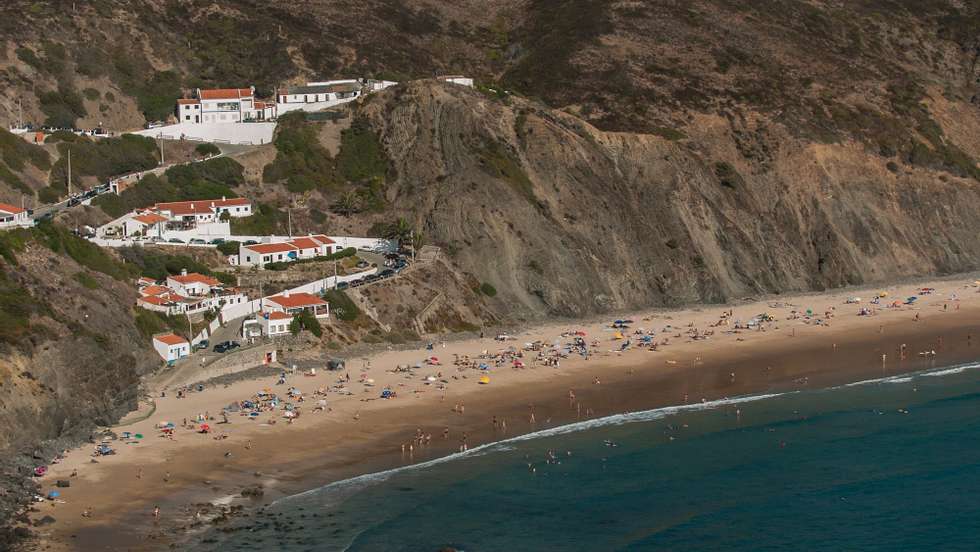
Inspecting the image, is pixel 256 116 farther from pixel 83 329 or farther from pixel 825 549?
pixel 825 549

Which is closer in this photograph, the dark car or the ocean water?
the ocean water

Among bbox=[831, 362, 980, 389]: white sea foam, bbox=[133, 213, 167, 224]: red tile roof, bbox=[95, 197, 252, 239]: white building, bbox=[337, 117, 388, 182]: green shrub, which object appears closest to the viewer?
bbox=[831, 362, 980, 389]: white sea foam

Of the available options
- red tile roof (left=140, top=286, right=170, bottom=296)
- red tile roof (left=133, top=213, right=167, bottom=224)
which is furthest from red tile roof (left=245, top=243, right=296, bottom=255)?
red tile roof (left=140, top=286, right=170, bottom=296)

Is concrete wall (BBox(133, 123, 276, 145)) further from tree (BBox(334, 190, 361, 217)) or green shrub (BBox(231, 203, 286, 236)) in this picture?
green shrub (BBox(231, 203, 286, 236))

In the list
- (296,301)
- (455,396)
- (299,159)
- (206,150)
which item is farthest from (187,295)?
(206,150)

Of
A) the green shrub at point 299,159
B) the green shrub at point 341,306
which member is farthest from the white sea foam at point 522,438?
the green shrub at point 299,159

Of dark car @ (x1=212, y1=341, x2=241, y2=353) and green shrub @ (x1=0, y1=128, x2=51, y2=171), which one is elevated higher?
green shrub @ (x1=0, y1=128, x2=51, y2=171)

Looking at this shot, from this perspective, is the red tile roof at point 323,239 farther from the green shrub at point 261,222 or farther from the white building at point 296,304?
the white building at point 296,304

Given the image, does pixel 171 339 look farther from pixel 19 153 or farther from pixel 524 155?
pixel 524 155
